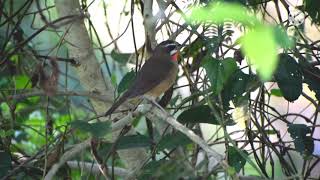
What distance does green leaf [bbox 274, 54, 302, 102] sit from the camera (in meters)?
2.12

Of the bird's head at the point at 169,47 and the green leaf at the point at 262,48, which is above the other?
the bird's head at the point at 169,47

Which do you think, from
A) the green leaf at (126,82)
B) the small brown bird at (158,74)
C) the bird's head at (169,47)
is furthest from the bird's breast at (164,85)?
the green leaf at (126,82)

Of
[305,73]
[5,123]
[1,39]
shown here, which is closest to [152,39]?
[305,73]

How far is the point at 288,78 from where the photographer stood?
2121 millimetres

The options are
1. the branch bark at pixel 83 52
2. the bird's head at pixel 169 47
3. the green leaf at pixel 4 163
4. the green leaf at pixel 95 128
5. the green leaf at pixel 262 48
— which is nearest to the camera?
the green leaf at pixel 262 48

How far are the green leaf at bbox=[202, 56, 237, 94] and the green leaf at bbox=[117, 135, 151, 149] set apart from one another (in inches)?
15.6

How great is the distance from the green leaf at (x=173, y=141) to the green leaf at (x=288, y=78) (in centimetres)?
45

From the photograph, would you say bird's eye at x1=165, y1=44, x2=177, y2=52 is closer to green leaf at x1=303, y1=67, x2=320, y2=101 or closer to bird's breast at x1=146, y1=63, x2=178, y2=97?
bird's breast at x1=146, y1=63, x2=178, y2=97

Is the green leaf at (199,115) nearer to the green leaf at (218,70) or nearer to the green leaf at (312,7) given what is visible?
the green leaf at (218,70)

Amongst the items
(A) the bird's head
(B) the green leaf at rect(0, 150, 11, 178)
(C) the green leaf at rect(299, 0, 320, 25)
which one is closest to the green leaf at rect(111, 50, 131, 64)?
(A) the bird's head

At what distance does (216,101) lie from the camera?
2211mm

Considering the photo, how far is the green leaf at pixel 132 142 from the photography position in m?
2.12

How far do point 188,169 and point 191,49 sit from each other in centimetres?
125

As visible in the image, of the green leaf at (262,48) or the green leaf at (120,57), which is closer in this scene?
the green leaf at (262,48)
